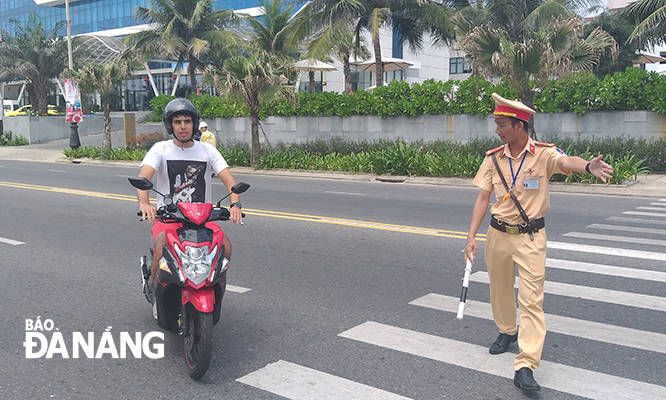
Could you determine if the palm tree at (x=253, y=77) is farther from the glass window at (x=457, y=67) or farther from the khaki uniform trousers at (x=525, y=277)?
the glass window at (x=457, y=67)

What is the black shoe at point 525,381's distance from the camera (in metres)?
4.03

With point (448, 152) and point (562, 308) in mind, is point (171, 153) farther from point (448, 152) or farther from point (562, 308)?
point (448, 152)

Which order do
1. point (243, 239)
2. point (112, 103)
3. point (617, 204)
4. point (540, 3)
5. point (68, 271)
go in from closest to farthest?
point (68, 271) < point (243, 239) < point (617, 204) < point (540, 3) < point (112, 103)

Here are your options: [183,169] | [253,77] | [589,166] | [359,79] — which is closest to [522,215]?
[589,166]

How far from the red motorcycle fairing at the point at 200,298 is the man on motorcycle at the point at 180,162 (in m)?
0.53

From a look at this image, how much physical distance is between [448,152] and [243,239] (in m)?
11.4

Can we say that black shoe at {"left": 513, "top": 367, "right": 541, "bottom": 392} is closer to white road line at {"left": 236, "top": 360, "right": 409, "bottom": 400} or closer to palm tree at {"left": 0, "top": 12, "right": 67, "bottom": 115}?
white road line at {"left": 236, "top": 360, "right": 409, "bottom": 400}

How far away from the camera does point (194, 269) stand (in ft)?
13.8

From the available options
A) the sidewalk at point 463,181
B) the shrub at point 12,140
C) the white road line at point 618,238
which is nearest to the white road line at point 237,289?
the white road line at point 618,238

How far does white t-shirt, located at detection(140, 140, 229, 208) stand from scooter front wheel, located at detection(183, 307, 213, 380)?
1.03 m

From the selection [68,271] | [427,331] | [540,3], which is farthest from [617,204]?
[540,3]

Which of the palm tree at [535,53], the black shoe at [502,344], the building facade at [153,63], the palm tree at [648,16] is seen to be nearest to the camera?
the black shoe at [502,344]

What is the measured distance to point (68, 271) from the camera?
299 inches

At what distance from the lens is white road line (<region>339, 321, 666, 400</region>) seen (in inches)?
162
